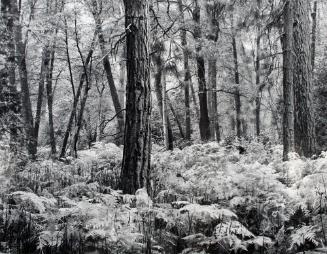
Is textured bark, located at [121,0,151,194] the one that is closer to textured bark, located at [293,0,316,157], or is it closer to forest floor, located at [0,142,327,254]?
forest floor, located at [0,142,327,254]

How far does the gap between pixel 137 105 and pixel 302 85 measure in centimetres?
506

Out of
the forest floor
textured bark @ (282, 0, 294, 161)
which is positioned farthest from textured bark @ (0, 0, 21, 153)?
textured bark @ (282, 0, 294, 161)

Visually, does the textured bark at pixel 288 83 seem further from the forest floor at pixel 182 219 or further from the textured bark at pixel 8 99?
the textured bark at pixel 8 99

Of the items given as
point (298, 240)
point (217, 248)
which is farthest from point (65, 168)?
point (298, 240)

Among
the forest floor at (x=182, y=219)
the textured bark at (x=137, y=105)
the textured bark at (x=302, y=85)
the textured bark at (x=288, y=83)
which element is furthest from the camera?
the textured bark at (x=302, y=85)

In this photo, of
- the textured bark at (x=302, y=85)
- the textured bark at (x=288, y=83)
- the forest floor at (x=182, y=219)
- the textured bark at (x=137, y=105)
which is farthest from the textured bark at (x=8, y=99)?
the textured bark at (x=302, y=85)

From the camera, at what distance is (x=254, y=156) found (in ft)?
31.5

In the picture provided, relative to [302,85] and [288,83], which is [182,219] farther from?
[302,85]

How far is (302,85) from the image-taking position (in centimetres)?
872

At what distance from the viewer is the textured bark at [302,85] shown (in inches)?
341

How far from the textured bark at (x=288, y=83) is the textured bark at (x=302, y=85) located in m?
0.36

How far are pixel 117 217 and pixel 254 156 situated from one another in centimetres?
658

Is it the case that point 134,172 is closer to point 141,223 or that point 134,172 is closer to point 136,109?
point 136,109

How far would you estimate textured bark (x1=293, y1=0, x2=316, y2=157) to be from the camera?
8.66 metres
